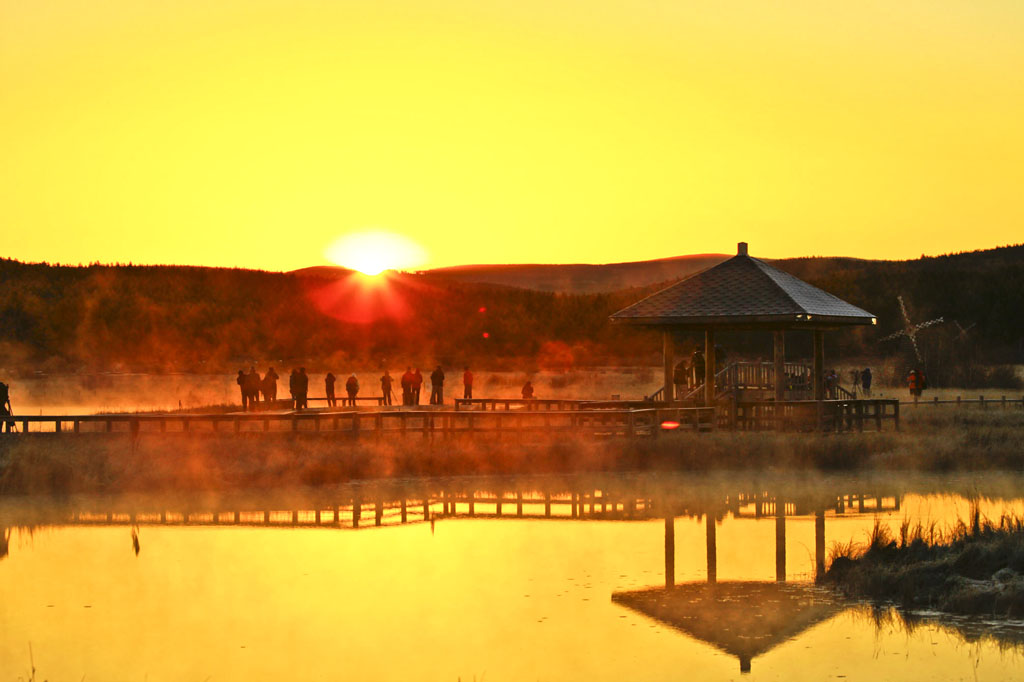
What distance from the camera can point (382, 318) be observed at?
11538 centimetres

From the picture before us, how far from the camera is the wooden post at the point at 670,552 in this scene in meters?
15.6

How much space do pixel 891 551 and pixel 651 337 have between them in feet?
227

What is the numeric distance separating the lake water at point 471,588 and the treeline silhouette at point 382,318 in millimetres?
46587

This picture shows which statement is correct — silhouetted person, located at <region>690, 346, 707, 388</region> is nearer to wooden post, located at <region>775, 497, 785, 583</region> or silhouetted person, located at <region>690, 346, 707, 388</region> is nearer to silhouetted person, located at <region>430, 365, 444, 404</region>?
silhouetted person, located at <region>430, 365, 444, 404</region>

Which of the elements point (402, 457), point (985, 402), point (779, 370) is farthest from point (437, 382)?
point (985, 402)

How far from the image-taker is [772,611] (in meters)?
13.8

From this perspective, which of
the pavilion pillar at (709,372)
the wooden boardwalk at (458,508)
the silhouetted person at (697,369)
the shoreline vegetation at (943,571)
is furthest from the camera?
the silhouetted person at (697,369)

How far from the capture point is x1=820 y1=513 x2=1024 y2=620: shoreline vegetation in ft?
45.1

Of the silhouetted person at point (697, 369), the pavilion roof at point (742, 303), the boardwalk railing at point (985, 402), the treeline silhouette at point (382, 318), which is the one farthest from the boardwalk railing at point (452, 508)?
the treeline silhouette at point (382, 318)

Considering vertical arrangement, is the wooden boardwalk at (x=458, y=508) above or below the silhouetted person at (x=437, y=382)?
below

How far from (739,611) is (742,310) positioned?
1734cm

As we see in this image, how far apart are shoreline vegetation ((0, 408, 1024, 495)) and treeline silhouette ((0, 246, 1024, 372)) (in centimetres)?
3844

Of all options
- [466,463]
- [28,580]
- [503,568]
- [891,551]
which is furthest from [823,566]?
[466,463]

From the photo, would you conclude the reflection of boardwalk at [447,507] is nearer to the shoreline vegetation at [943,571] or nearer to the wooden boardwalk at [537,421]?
the shoreline vegetation at [943,571]
